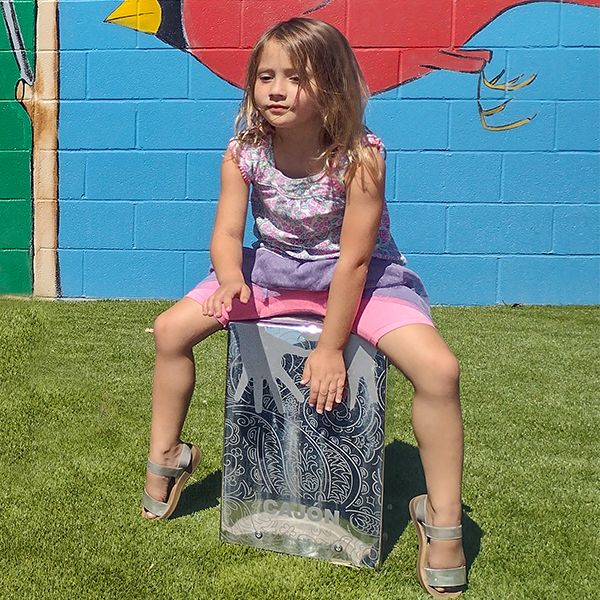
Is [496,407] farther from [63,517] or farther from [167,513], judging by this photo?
[63,517]

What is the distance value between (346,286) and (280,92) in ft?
1.48

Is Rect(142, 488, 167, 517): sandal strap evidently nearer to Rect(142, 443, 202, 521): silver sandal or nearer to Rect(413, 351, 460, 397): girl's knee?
Rect(142, 443, 202, 521): silver sandal

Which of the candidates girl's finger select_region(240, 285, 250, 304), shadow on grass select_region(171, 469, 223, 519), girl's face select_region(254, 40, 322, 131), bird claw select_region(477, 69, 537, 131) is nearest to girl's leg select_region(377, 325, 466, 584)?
girl's finger select_region(240, 285, 250, 304)

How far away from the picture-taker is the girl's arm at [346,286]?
1.78 meters

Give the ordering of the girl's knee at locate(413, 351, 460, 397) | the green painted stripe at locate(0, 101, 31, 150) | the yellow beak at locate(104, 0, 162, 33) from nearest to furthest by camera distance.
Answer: the girl's knee at locate(413, 351, 460, 397)
the yellow beak at locate(104, 0, 162, 33)
the green painted stripe at locate(0, 101, 31, 150)

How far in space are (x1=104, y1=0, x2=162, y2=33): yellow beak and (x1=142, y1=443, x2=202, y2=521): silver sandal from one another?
3.21 meters

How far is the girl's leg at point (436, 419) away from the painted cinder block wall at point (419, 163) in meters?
2.93

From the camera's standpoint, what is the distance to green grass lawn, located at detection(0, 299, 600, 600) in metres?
1.78

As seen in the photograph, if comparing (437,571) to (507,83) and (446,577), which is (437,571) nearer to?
(446,577)

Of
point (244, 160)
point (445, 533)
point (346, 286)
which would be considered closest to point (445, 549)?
point (445, 533)

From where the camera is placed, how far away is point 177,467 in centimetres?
207

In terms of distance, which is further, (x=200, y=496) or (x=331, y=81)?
(x=200, y=496)

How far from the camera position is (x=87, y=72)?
471 cm

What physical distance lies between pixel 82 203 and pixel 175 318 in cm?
301
